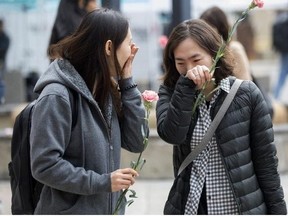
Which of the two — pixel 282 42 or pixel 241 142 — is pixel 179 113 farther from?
pixel 282 42

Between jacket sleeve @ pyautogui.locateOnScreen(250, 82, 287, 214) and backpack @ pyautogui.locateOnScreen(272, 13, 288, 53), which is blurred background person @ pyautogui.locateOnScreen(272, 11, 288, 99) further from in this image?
jacket sleeve @ pyautogui.locateOnScreen(250, 82, 287, 214)

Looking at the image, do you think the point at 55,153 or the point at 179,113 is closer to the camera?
the point at 55,153

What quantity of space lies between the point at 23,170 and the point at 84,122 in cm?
35

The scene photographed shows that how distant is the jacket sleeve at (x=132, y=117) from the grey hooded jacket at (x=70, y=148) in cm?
7

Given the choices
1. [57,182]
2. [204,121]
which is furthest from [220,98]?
[57,182]

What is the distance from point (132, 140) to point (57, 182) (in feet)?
1.59

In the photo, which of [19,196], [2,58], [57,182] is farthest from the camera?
[2,58]

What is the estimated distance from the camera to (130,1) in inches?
413

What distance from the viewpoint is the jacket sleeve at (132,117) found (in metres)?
3.44

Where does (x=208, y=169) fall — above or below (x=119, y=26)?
below

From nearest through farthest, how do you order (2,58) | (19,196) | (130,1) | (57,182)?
(57,182), (19,196), (2,58), (130,1)

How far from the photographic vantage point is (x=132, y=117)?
3436mm

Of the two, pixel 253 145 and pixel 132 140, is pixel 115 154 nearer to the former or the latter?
pixel 132 140

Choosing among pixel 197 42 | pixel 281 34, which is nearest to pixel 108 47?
pixel 197 42
